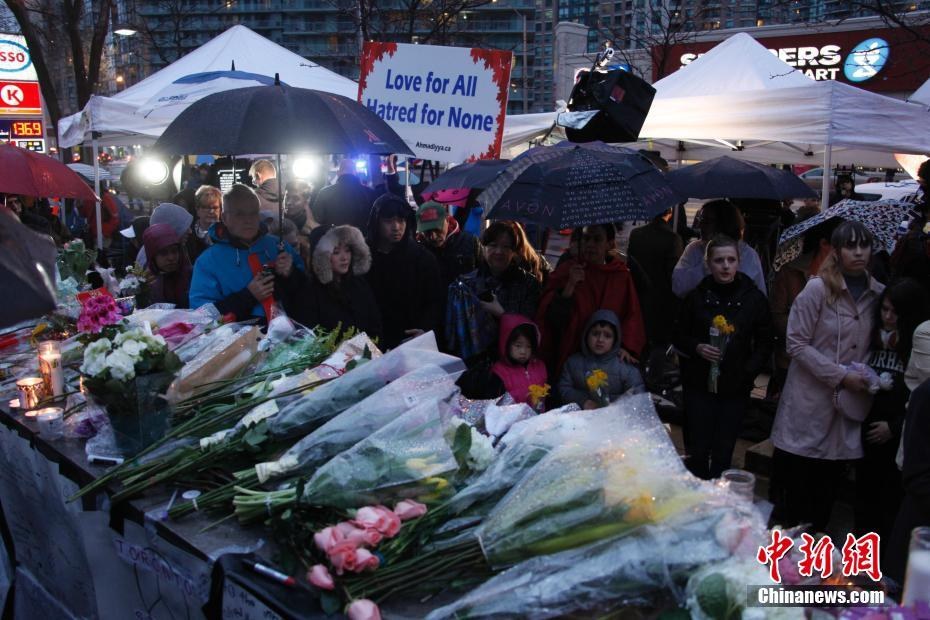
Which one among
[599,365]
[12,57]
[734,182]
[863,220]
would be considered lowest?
[599,365]

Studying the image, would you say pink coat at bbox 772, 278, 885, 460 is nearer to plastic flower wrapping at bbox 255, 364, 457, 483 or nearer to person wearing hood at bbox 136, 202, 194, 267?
plastic flower wrapping at bbox 255, 364, 457, 483

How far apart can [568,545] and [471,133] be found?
4.82m

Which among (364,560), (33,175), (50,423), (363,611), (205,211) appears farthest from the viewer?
(205,211)

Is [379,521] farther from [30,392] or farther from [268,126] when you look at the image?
[30,392]

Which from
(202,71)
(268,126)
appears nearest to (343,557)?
(268,126)

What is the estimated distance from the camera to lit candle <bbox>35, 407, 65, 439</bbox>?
11.3ft

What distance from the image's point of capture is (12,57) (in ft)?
66.7

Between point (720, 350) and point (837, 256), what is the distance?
0.85 meters

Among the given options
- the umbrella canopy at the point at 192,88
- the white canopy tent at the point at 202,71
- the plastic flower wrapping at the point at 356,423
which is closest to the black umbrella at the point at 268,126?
the plastic flower wrapping at the point at 356,423

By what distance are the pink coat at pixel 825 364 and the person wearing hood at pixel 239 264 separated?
302 cm

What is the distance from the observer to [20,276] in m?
1.58

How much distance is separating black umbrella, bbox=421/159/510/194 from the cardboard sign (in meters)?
0.15

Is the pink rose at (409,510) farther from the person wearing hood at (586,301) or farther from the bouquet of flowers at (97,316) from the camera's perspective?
the person wearing hood at (586,301)

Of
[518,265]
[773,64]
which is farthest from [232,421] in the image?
[773,64]
